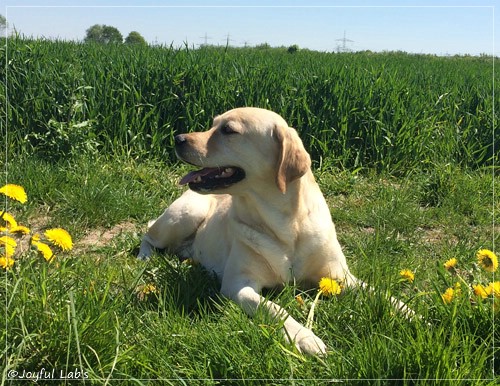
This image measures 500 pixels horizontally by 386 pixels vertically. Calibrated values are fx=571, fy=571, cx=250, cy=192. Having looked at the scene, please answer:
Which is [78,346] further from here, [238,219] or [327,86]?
[327,86]

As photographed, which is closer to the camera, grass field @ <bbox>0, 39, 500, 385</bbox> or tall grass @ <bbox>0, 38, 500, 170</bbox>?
grass field @ <bbox>0, 39, 500, 385</bbox>

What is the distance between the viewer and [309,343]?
2.63 metres

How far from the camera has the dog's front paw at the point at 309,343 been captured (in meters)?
2.59

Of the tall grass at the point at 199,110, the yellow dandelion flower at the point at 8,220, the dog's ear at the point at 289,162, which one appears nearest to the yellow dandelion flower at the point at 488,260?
the dog's ear at the point at 289,162

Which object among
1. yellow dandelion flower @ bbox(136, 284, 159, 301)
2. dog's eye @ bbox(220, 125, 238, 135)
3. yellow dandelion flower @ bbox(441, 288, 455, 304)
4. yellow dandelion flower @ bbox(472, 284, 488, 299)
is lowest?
yellow dandelion flower @ bbox(136, 284, 159, 301)

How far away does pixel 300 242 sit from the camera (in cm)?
337

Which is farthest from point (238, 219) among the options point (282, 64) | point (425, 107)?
point (282, 64)

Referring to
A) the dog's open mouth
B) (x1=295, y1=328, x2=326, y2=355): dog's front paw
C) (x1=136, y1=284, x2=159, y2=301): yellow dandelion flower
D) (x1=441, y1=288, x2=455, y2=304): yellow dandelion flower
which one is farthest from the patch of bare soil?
(x1=441, y1=288, x2=455, y2=304): yellow dandelion flower

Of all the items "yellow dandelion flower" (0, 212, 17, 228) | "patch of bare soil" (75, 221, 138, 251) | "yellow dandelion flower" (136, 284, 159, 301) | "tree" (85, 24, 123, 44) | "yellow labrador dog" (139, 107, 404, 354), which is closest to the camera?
"yellow dandelion flower" (0, 212, 17, 228)

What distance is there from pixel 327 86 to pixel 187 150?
3877mm

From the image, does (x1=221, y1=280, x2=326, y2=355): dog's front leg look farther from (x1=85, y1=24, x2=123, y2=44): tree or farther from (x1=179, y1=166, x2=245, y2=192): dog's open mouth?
(x1=85, y1=24, x2=123, y2=44): tree

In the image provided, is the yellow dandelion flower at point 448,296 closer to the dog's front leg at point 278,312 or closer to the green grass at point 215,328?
the green grass at point 215,328

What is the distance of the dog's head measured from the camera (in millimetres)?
3332

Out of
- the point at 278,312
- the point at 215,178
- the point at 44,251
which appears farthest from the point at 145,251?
the point at 278,312
